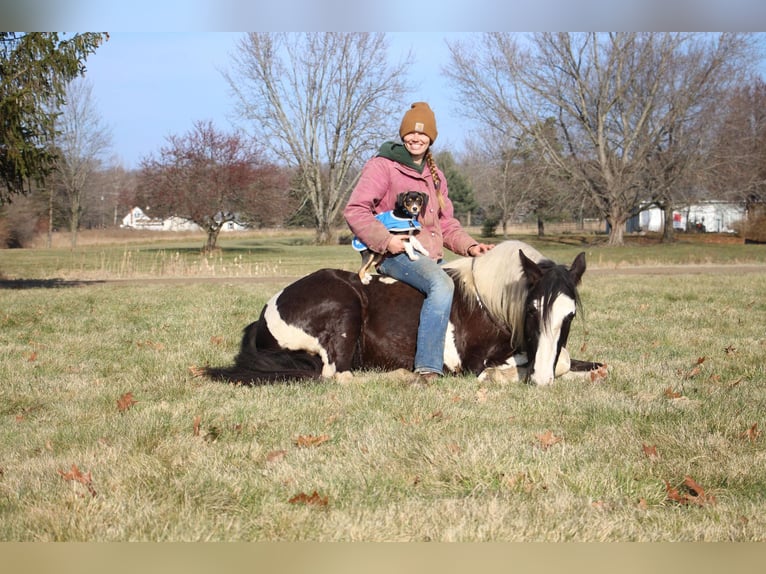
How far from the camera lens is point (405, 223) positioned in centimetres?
596

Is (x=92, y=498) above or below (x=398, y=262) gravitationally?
below

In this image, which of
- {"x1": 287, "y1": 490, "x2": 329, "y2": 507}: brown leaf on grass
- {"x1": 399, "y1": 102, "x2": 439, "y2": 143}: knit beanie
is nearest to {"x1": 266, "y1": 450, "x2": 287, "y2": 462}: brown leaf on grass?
{"x1": 287, "y1": 490, "x2": 329, "y2": 507}: brown leaf on grass

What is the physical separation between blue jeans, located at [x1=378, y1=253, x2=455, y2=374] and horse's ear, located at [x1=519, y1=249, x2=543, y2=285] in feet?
2.24

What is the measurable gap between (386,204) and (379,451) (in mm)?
2717

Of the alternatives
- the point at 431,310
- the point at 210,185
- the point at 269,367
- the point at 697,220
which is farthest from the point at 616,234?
the point at 269,367

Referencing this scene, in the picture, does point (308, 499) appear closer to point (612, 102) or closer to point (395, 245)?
point (395, 245)

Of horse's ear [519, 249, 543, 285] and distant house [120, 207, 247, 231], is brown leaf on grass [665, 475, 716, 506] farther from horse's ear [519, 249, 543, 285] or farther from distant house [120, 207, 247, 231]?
distant house [120, 207, 247, 231]

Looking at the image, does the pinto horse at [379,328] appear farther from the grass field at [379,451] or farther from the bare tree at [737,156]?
the bare tree at [737,156]

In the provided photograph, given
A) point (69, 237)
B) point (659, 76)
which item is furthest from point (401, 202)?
point (659, 76)

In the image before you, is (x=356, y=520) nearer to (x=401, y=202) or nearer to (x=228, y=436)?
(x=228, y=436)

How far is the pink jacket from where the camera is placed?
5824mm

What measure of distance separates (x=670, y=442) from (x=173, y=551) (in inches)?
113

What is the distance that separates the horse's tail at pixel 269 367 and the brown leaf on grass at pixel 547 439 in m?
2.28

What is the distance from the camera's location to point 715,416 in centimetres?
466
